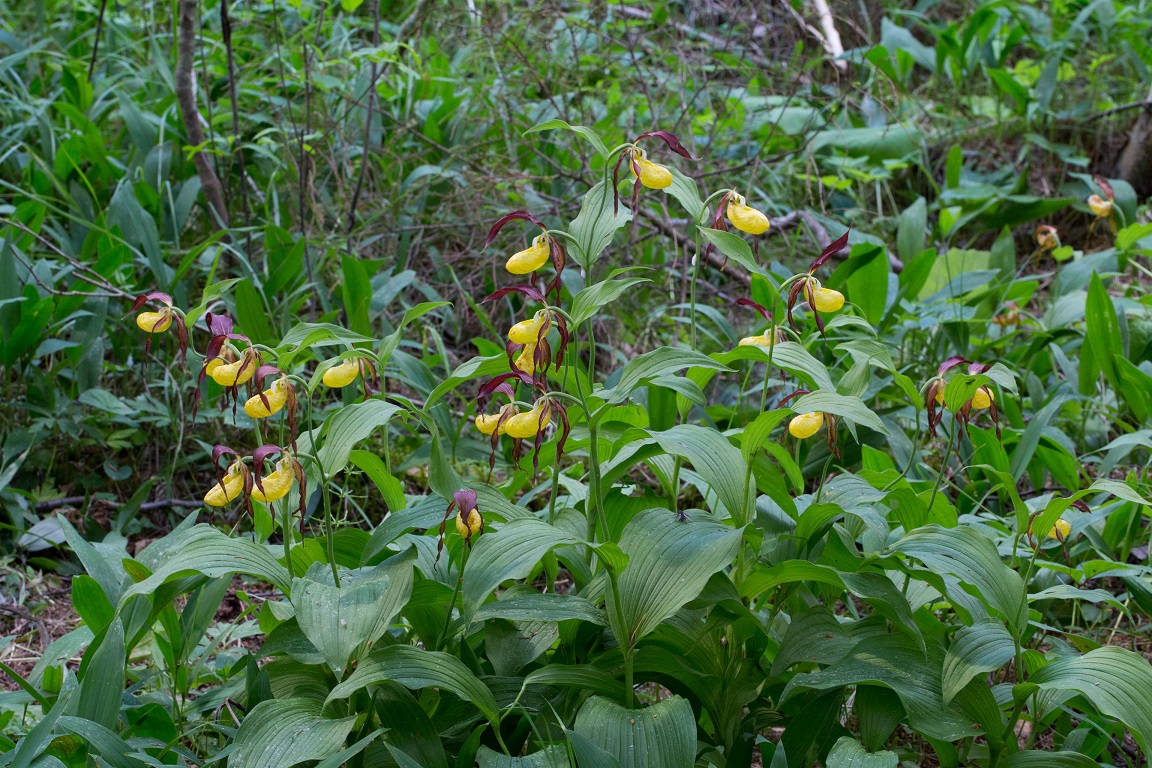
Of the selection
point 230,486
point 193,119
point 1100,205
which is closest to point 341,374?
point 230,486

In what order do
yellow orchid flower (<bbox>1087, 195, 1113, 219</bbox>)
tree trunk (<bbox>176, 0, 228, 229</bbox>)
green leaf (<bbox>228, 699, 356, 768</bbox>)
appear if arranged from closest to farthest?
green leaf (<bbox>228, 699, 356, 768</bbox>), tree trunk (<bbox>176, 0, 228, 229</bbox>), yellow orchid flower (<bbox>1087, 195, 1113, 219</bbox>)

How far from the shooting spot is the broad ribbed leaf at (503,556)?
101cm

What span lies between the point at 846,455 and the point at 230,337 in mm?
1243

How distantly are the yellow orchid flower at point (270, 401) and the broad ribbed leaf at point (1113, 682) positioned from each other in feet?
3.10

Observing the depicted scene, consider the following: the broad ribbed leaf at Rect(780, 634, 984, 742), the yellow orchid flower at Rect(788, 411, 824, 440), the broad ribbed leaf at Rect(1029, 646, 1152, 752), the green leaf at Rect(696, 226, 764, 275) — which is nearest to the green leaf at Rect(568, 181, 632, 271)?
the green leaf at Rect(696, 226, 764, 275)

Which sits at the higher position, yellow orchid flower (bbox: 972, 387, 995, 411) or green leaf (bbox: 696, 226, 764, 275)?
green leaf (bbox: 696, 226, 764, 275)

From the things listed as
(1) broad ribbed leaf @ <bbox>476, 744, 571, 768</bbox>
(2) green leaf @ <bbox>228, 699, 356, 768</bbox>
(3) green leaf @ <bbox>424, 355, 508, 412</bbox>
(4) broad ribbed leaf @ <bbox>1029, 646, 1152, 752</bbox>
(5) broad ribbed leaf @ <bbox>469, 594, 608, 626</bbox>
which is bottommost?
(1) broad ribbed leaf @ <bbox>476, 744, 571, 768</bbox>

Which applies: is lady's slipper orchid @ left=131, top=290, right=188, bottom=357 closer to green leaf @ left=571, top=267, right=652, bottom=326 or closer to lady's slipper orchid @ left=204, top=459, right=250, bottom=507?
lady's slipper orchid @ left=204, top=459, right=250, bottom=507

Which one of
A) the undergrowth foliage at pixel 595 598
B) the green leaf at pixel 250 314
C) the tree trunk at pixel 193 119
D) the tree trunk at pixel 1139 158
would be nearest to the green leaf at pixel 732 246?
the undergrowth foliage at pixel 595 598

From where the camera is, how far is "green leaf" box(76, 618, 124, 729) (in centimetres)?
116

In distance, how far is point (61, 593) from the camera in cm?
186

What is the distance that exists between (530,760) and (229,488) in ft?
1.51

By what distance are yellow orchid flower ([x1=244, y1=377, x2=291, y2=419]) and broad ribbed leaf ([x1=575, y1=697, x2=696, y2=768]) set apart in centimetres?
50

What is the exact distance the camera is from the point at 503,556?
1032mm
